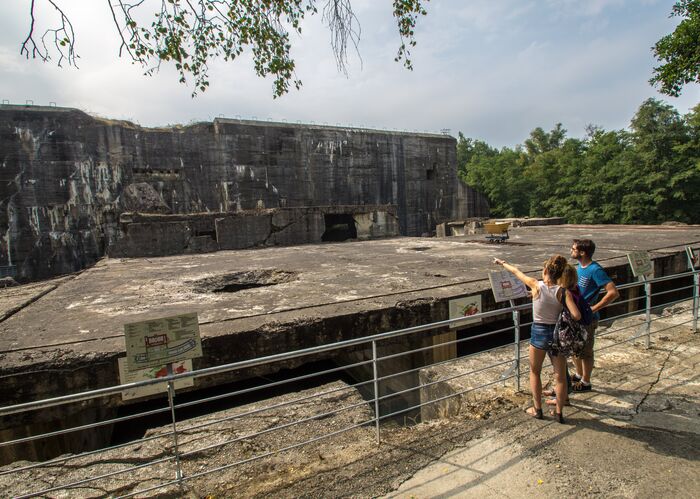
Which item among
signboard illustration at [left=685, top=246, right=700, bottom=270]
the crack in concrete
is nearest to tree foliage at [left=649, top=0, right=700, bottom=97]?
signboard illustration at [left=685, top=246, right=700, bottom=270]

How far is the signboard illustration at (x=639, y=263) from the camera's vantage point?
150 inches

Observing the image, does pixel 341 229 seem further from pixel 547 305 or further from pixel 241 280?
pixel 547 305

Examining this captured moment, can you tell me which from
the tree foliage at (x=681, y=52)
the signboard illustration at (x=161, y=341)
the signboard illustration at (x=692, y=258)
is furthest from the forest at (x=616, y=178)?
the signboard illustration at (x=161, y=341)

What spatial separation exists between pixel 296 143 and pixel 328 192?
3368mm

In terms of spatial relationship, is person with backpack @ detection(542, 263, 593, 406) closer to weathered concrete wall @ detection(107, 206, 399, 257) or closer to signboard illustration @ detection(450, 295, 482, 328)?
signboard illustration @ detection(450, 295, 482, 328)

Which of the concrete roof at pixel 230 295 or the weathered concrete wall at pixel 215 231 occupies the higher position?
the weathered concrete wall at pixel 215 231

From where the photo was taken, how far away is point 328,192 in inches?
891

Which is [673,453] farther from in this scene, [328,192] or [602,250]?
[328,192]

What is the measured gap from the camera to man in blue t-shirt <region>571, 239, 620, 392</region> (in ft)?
9.37

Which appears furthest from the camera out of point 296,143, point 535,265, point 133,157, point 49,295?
point 296,143

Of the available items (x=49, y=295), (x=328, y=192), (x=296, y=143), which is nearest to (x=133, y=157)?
(x=296, y=143)

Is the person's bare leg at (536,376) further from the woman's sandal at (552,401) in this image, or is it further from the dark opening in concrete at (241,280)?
the dark opening in concrete at (241,280)

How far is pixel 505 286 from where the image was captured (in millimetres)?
3176

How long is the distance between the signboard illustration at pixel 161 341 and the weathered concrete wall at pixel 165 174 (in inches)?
350
